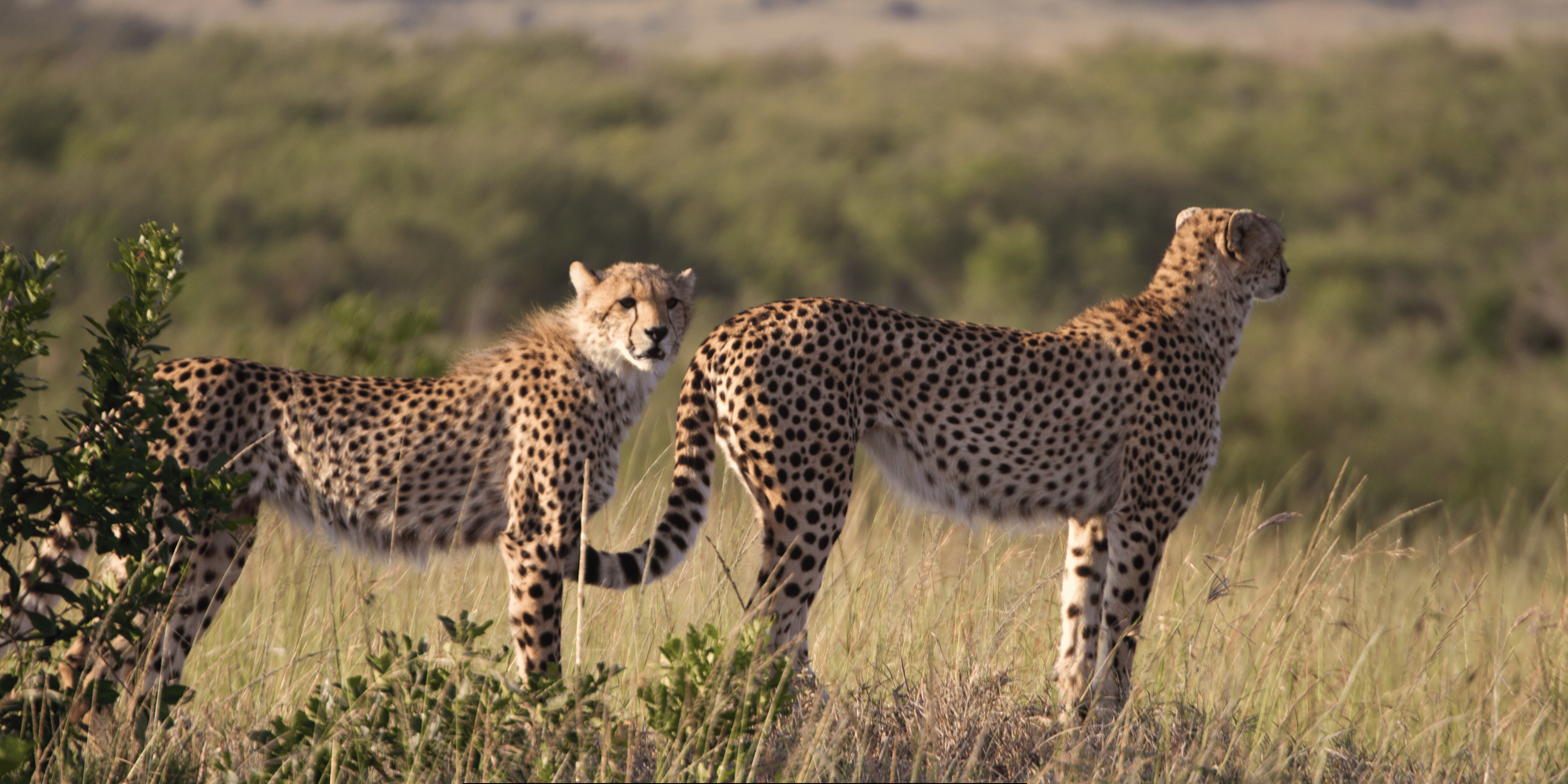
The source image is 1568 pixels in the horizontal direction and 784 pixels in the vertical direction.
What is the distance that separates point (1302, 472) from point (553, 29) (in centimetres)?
2897

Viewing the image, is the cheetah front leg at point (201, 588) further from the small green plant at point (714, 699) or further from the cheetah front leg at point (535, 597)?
the small green plant at point (714, 699)

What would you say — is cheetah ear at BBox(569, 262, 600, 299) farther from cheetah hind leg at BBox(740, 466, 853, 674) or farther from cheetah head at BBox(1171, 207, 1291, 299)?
cheetah head at BBox(1171, 207, 1291, 299)

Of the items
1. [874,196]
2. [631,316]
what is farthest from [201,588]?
[874,196]

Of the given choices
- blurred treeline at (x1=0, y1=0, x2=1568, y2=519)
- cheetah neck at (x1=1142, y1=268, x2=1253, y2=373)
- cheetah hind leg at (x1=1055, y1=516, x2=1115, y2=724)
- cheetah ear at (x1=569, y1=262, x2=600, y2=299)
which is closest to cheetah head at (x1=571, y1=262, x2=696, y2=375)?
cheetah ear at (x1=569, y1=262, x2=600, y2=299)

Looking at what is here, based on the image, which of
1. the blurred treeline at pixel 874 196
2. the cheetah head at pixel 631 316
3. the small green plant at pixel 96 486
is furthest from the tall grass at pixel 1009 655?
the blurred treeline at pixel 874 196

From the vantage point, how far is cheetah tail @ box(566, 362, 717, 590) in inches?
130

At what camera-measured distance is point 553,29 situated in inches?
1457

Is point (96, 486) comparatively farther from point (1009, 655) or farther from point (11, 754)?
point (1009, 655)

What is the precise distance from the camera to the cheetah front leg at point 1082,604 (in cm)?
391

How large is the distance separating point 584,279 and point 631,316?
18 centimetres

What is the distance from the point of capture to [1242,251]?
13.7 ft

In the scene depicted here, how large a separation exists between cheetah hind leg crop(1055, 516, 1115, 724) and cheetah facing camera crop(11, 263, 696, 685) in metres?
1.26

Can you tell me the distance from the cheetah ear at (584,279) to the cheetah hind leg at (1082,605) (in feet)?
4.83

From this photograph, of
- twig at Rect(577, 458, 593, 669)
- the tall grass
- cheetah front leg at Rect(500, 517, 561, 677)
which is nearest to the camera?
twig at Rect(577, 458, 593, 669)
